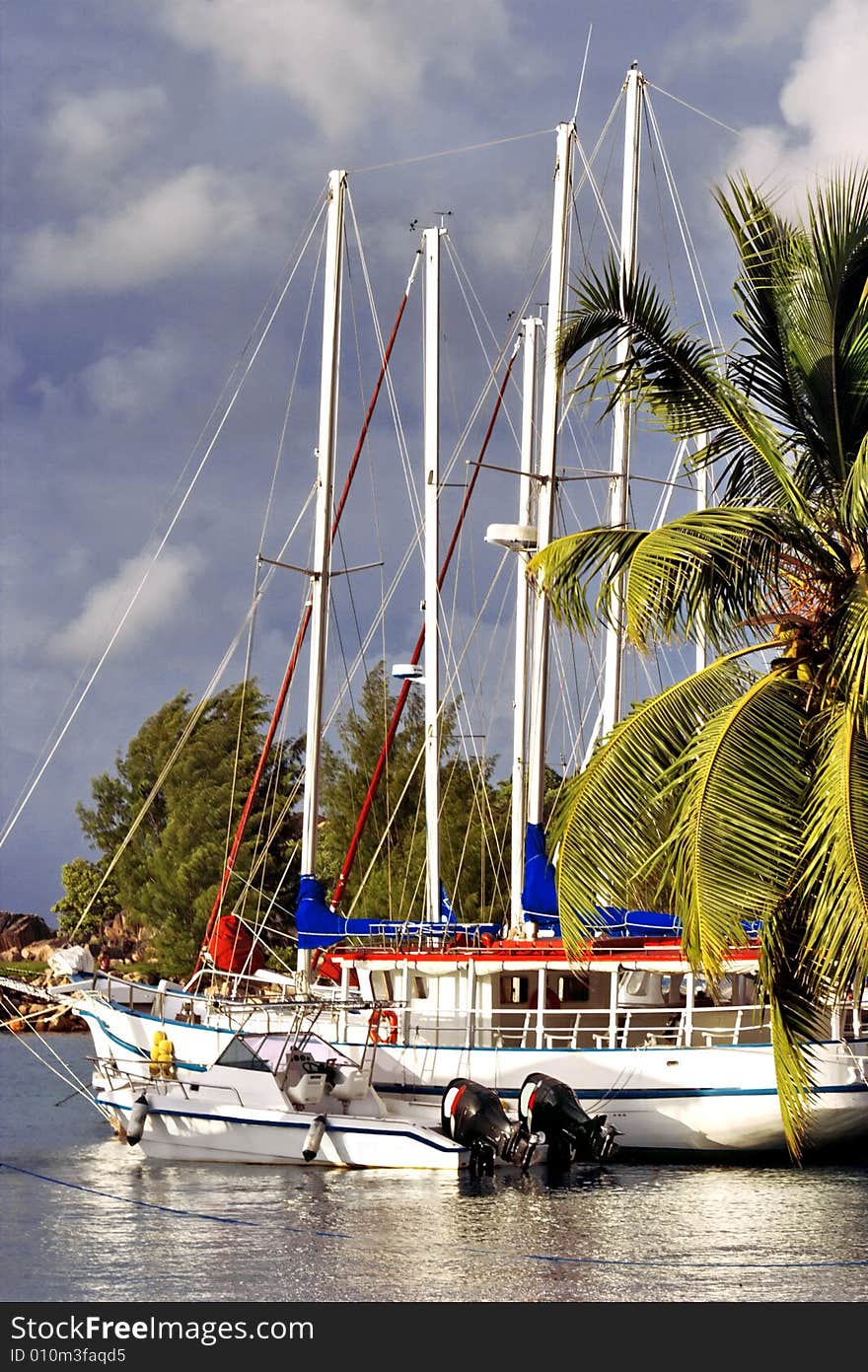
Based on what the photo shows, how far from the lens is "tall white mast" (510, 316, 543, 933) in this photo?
108 ft

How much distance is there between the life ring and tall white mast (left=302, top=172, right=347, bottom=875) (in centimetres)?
346

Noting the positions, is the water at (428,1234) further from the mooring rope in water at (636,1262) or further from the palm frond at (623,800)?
the palm frond at (623,800)

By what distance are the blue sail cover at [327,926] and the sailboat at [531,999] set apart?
1.7 inches

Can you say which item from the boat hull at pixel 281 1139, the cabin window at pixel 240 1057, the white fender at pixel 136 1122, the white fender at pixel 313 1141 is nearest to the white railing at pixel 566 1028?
the boat hull at pixel 281 1139

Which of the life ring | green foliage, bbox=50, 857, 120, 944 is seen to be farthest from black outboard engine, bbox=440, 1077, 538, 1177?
green foliage, bbox=50, 857, 120, 944

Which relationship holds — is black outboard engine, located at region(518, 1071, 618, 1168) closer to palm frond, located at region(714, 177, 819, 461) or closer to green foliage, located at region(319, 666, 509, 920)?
palm frond, located at region(714, 177, 819, 461)

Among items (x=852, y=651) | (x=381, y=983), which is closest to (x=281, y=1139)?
(x=381, y=983)

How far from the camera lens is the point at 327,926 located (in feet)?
104

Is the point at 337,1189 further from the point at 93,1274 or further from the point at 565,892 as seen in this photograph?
the point at 565,892

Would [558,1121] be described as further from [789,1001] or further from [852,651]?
[852,651]

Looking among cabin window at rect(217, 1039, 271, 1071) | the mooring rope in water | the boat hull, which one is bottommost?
the mooring rope in water

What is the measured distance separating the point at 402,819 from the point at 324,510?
110 ft

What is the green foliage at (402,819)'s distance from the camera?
60000mm
